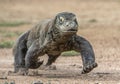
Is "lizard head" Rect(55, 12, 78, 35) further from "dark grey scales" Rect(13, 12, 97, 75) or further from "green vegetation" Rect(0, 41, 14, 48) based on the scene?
"green vegetation" Rect(0, 41, 14, 48)

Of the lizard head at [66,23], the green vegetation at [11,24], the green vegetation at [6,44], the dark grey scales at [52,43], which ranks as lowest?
the green vegetation at [11,24]

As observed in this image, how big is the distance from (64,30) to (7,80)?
1221mm

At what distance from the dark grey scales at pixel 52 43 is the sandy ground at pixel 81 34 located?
28cm

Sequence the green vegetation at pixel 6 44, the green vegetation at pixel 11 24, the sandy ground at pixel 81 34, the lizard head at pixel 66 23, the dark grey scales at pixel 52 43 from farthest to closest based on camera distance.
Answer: the green vegetation at pixel 11 24
the green vegetation at pixel 6 44
the sandy ground at pixel 81 34
the dark grey scales at pixel 52 43
the lizard head at pixel 66 23

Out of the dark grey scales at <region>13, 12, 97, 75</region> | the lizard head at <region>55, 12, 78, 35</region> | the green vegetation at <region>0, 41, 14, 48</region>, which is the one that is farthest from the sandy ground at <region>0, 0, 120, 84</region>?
the lizard head at <region>55, 12, 78, 35</region>

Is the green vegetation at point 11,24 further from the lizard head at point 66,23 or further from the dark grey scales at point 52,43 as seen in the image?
the lizard head at point 66,23

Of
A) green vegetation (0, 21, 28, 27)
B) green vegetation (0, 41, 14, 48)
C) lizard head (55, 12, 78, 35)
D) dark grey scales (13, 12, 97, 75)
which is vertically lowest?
green vegetation (0, 21, 28, 27)

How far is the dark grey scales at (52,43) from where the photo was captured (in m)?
11.5

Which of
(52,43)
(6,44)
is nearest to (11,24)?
(6,44)

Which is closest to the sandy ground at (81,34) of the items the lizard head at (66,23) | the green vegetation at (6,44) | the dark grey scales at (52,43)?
the dark grey scales at (52,43)

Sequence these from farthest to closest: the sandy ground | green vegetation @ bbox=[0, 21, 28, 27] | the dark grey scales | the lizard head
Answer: green vegetation @ bbox=[0, 21, 28, 27], the sandy ground, the dark grey scales, the lizard head

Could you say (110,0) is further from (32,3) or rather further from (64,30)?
(64,30)

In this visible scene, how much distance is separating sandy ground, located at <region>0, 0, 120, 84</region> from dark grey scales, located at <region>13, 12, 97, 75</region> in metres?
0.28

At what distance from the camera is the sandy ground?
11.9 m
